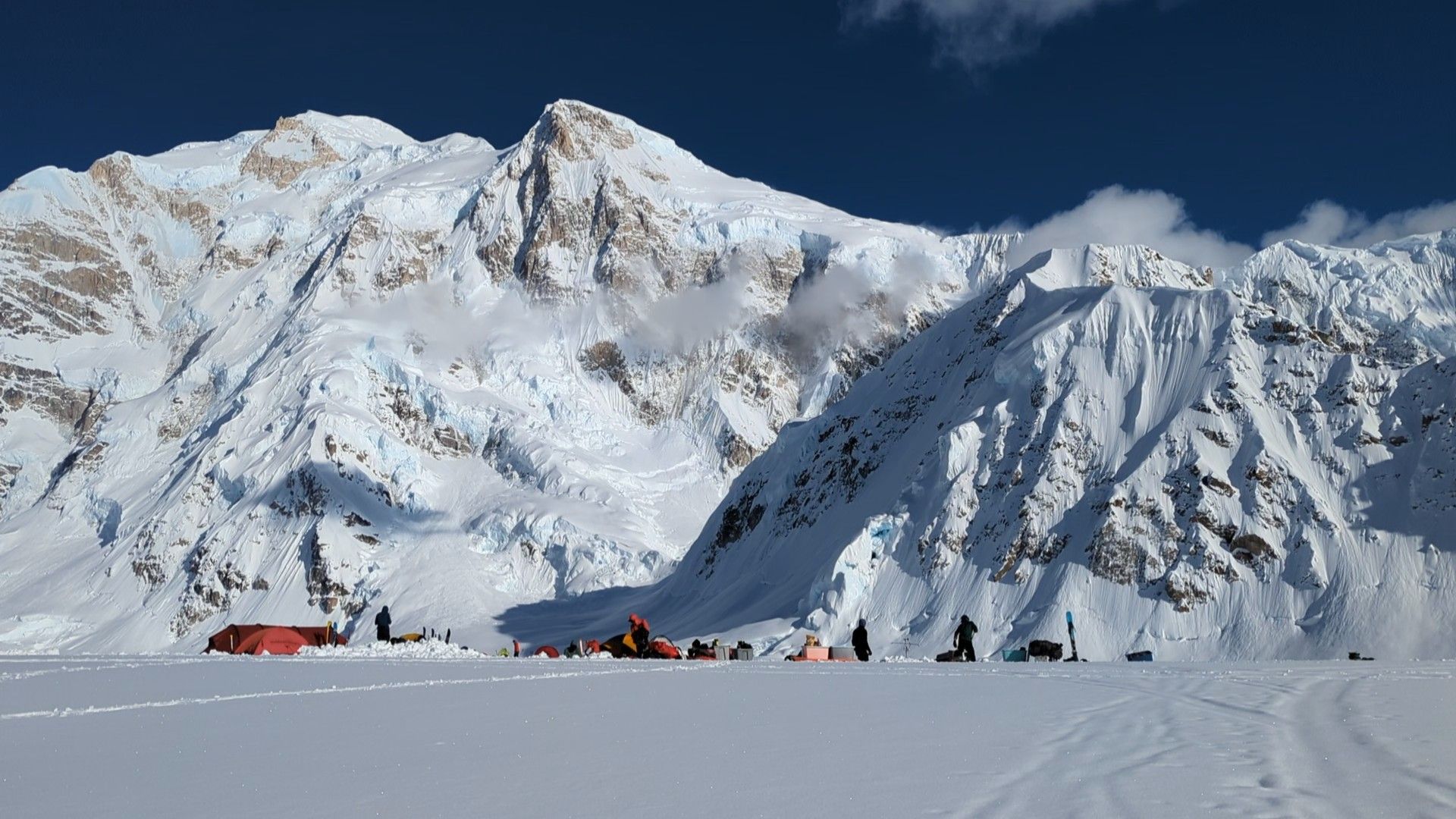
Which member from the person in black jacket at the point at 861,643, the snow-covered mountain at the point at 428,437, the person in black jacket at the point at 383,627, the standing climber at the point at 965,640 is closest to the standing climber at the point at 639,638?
the person in black jacket at the point at 861,643

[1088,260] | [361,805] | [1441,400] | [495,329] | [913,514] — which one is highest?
[495,329]

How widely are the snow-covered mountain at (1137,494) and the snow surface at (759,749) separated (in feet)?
127

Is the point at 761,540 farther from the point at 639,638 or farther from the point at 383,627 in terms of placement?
the point at 639,638

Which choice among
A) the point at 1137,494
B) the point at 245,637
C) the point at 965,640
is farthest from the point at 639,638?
the point at 1137,494

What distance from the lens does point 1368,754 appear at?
8062 mm

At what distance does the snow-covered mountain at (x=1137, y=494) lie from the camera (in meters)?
54.1

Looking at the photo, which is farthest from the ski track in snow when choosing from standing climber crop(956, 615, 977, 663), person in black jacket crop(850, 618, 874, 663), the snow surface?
person in black jacket crop(850, 618, 874, 663)

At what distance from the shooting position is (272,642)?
2037 inches

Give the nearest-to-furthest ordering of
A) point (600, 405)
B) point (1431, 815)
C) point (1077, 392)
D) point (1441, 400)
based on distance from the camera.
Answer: point (1431, 815) < point (1441, 400) < point (1077, 392) < point (600, 405)

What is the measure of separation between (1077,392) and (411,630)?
8349 cm

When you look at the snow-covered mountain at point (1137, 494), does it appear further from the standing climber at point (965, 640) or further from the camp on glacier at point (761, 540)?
the standing climber at point (965, 640)

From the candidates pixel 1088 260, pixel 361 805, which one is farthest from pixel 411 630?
pixel 361 805

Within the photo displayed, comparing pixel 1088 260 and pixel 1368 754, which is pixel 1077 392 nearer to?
pixel 1088 260

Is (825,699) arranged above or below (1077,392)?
below
